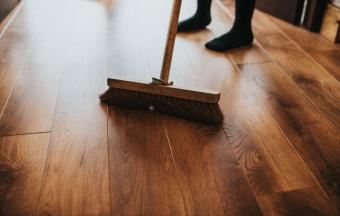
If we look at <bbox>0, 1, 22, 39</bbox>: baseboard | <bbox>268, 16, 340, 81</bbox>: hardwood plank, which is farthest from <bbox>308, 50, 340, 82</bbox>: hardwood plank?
<bbox>0, 1, 22, 39</bbox>: baseboard

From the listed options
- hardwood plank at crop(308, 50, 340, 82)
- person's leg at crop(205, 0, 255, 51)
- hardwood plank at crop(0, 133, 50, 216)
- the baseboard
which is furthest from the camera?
the baseboard

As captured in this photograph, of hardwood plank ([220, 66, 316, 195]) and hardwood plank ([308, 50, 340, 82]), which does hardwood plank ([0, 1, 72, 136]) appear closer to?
hardwood plank ([220, 66, 316, 195])

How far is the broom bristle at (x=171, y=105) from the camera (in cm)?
100

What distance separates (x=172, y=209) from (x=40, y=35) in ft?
3.63

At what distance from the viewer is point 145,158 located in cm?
89

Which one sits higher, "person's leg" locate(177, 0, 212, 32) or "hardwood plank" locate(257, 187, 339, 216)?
"person's leg" locate(177, 0, 212, 32)

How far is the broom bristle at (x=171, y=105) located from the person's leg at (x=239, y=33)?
1.79 ft

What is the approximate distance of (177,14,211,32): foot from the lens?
165 centimetres

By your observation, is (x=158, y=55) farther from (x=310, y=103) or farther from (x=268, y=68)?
(x=310, y=103)

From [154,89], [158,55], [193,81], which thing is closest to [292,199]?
[154,89]

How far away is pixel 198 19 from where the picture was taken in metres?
1.66

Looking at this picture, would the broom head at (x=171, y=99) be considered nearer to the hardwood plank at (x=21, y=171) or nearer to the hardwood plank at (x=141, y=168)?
the hardwood plank at (x=141, y=168)

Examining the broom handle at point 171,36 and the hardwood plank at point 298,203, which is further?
the broom handle at point 171,36

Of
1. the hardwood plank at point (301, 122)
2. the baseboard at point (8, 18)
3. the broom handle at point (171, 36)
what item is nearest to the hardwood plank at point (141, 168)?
the broom handle at point (171, 36)
